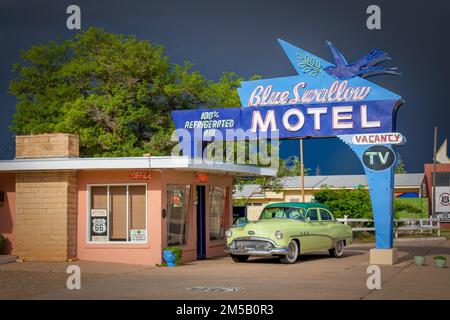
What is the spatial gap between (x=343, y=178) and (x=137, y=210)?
4736 centimetres

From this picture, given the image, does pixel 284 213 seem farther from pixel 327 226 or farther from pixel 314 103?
pixel 314 103

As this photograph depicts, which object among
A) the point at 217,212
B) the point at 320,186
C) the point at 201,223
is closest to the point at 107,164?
the point at 201,223

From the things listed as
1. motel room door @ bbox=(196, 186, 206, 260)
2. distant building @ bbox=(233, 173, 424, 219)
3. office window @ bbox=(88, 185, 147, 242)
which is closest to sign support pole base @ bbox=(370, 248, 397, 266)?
motel room door @ bbox=(196, 186, 206, 260)

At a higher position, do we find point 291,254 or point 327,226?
point 327,226

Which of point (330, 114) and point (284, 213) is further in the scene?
point (284, 213)

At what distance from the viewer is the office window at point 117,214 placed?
808 inches

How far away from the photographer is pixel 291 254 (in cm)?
2031

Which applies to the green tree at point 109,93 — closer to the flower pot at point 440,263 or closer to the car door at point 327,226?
the car door at point 327,226

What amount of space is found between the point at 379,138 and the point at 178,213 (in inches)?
259

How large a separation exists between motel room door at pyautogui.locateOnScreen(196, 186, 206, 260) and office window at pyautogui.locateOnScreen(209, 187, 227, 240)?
0.64 m

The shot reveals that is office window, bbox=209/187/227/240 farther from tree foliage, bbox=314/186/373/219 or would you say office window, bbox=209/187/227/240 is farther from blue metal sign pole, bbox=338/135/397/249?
tree foliage, bbox=314/186/373/219

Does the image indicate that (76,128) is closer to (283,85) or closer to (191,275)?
(283,85)

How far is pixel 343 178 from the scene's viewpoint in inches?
2594

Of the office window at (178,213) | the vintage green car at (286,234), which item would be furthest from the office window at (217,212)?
the vintage green car at (286,234)
